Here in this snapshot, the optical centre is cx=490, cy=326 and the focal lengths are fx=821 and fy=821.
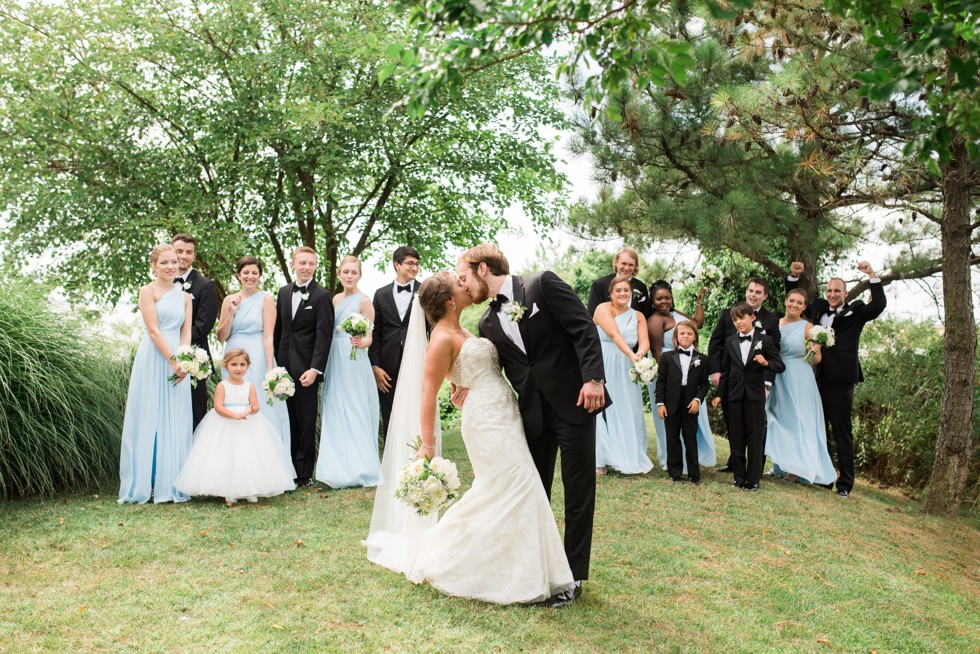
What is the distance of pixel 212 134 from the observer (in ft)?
43.7

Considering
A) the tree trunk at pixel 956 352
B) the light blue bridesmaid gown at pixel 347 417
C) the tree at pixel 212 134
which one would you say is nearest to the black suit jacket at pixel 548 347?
the light blue bridesmaid gown at pixel 347 417

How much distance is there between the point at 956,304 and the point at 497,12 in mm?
6041

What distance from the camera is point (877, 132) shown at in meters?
8.08

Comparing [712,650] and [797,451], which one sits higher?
[797,451]

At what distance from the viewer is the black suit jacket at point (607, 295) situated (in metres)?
8.49

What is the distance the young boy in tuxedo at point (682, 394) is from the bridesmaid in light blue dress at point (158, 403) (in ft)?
14.6

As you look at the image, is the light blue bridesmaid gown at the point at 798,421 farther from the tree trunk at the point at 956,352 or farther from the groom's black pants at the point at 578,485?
the groom's black pants at the point at 578,485

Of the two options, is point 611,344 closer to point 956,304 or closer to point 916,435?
point 956,304

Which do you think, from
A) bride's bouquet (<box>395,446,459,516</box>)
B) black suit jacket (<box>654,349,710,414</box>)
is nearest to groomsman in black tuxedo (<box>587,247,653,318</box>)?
black suit jacket (<box>654,349,710,414</box>)

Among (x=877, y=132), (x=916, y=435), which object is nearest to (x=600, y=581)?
(x=877, y=132)

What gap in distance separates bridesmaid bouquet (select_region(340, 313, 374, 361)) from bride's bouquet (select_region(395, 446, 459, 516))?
125 inches

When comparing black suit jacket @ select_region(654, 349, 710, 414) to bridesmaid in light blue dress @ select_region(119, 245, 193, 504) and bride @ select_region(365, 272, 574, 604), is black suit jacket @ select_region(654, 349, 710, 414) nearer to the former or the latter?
bride @ select_region(365, 272, 574, 604)

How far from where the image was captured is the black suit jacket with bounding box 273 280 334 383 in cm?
763

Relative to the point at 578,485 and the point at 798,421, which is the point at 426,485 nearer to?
the point at 578,485
